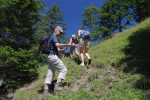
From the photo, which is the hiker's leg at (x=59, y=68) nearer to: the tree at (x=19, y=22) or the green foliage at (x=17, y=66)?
the green foliage at (x=17, y=66)

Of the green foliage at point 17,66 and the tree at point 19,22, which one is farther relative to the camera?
the tree at point 19,22

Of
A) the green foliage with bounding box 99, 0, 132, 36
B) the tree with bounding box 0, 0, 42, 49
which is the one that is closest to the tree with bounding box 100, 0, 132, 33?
the green foliage with bounding box 99, 0, 132, 36

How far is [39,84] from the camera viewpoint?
47.9 ft

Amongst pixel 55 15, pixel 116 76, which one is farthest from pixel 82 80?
pixel 55 15

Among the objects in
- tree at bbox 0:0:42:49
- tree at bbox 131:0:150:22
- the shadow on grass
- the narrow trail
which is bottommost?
the narrow trail

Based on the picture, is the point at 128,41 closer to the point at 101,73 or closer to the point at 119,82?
the point at 101,73

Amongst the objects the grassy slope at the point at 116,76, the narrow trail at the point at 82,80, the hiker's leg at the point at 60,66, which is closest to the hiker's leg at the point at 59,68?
the hiker's leg at the point at 60,66

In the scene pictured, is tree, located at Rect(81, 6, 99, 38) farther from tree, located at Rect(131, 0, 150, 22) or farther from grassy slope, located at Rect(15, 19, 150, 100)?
grassy slope, located at Rect(15, 19, 150, 100)

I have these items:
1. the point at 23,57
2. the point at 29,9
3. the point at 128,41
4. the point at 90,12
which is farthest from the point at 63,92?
the point at 90,12

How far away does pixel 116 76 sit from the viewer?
12797 millimetres

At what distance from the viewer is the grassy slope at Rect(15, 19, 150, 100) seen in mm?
10852

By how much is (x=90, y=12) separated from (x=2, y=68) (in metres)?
38.3

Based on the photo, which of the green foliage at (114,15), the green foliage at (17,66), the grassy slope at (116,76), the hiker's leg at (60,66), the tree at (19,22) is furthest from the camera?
the green foliage at (114,15)

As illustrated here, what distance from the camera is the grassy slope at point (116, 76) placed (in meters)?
10.9
